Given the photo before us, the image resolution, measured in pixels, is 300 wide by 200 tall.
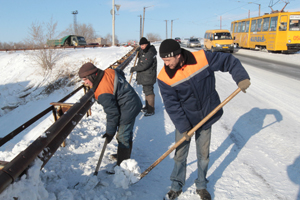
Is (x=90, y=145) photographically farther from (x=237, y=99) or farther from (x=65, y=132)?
(x=237, y=99)

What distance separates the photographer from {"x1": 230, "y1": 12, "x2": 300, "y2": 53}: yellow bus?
16.9 metres

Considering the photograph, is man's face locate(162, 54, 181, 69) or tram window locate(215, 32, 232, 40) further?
tram window locate(215, 32, 232, 40)

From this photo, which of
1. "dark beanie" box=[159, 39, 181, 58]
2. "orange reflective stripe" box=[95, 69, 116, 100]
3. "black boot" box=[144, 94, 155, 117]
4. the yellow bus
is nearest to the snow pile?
"orange reflective stripe" box=[95, 69, 116, 100]

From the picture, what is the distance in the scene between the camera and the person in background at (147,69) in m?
5.09

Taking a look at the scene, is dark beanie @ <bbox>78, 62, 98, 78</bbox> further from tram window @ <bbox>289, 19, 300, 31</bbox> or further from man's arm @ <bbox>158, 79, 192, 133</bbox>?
tram window @ <bbox>289, 19, 300, 31</bbox>

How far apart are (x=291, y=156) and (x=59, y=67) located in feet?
58.5

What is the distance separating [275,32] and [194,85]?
735 inches

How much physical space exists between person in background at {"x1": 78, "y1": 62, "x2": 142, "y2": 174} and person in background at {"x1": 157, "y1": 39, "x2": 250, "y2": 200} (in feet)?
2.07

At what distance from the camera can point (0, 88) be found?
16953 mm

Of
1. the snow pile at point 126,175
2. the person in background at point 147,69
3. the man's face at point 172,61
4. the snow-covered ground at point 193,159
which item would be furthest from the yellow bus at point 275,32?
the snow pile at point 126,175

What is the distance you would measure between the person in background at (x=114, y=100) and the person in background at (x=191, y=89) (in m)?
0.63

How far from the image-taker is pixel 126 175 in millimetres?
2814

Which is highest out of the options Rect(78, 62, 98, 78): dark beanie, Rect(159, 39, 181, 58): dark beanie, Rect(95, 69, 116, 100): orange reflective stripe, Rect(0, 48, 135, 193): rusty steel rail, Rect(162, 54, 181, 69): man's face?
Rect(159, 39, 181, 58): dark beanie

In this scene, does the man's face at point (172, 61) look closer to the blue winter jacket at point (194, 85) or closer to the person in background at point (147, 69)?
the blue winter jacket at point (194, 85)
